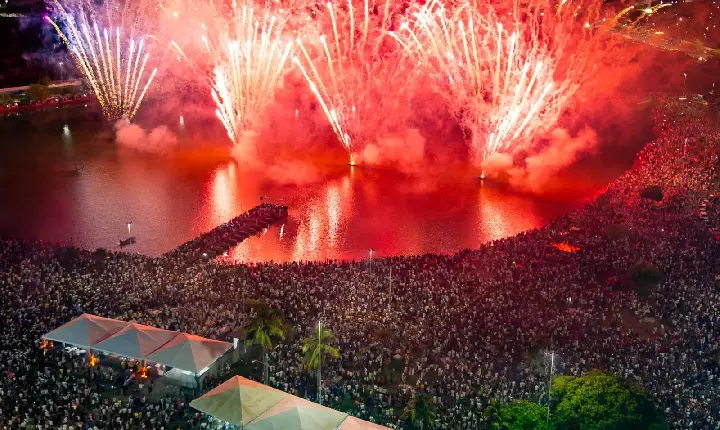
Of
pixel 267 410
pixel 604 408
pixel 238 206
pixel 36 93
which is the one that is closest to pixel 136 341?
pixel 267 410

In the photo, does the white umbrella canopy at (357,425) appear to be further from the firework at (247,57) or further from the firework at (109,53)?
the firework at (109,53)

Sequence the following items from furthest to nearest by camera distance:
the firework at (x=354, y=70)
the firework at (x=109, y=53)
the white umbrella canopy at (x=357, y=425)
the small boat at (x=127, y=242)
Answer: the firework at (x=109, y=53) < the firework at (x=354, y=70) < the small boat at (x=127, y=242) < the white umbrella canopy at (x=357, y=425)

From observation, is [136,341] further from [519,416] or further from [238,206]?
[238,206]

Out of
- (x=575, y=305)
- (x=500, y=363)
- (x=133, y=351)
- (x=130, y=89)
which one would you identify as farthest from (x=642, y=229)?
(x=130, y=89)

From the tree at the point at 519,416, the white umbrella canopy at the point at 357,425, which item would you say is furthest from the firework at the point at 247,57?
the tree at the point at 519,416

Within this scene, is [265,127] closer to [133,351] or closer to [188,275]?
[188,275]

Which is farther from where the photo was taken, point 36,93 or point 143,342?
point 36,93
